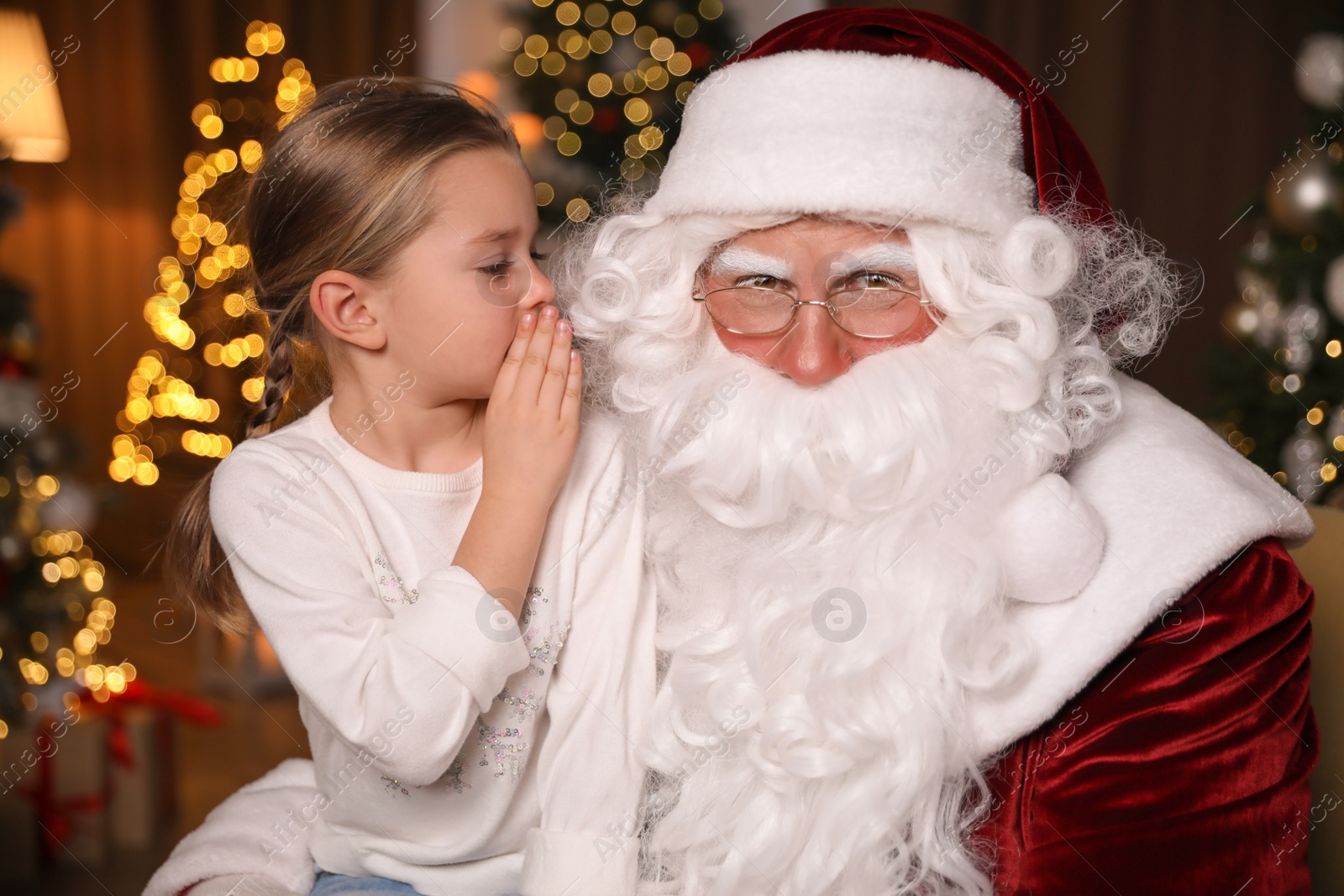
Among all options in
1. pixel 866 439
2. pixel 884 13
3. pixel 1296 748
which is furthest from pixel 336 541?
pixel 1296 748

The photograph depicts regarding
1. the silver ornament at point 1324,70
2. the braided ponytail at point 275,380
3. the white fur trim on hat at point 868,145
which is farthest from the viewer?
the silver ornament at point 1324,70

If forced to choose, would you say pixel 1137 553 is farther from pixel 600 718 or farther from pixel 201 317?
pixel 201 317

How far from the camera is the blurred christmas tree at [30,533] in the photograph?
3.22 metres

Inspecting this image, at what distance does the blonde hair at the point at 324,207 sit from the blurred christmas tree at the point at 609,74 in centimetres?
303

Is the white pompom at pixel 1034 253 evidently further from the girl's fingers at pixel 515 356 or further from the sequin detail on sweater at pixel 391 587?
the sequin detail on sweater at pixel 391 587

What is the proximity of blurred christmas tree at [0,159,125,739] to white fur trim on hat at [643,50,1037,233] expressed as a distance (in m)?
2.71

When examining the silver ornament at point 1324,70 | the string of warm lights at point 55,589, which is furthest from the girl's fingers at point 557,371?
the silver ornament at point 1324,70

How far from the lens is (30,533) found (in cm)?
332

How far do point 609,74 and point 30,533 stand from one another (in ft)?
9.82

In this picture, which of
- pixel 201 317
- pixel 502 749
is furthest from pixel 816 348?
pixel 201 317

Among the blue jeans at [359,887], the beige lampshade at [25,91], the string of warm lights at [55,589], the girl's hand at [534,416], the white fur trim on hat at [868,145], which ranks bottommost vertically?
the string of warm lights at [55,589]

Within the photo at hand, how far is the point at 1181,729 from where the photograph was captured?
50.1 inches

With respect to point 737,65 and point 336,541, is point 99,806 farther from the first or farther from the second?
point 737,65

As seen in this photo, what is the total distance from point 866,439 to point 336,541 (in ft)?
2.41
